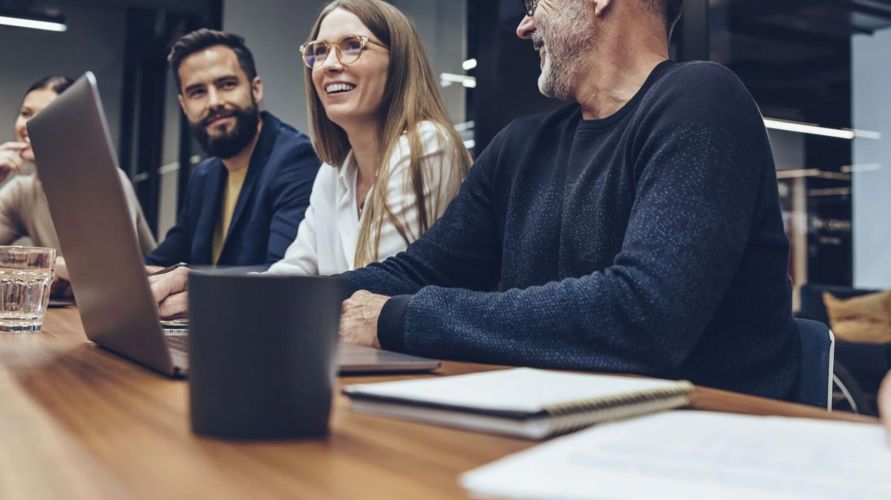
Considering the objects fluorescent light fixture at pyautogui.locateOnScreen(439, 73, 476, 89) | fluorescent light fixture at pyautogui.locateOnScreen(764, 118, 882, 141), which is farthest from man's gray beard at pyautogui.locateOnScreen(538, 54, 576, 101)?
fluorescent light fixture at pyautogui.locateOnScreen(764, 118, 882, 141)

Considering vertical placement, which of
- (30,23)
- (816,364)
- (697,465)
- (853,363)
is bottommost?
(853,363)

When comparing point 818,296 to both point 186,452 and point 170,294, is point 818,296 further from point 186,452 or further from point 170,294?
point 186,452

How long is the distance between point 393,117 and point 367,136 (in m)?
Answer: 0.10

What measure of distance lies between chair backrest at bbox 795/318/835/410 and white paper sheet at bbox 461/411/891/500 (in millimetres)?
613

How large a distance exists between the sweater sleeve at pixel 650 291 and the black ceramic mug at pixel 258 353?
0.44 metres

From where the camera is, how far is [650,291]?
2.86ft

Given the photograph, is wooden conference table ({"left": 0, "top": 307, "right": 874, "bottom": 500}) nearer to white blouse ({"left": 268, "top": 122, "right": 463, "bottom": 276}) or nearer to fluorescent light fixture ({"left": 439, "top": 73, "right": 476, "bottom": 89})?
white blouse ({"left": 268, "top": 122, "right": 463, "bottom": 276})

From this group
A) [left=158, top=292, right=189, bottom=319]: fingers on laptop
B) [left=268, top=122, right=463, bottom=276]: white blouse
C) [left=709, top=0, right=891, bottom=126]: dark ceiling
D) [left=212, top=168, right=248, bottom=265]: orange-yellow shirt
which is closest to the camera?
[left=158, top=292, right=189, bottom=319]: fingers on laptop

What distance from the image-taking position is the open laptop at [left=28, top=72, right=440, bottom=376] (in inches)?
25.1

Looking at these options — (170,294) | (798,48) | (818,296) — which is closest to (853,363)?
(818,296)

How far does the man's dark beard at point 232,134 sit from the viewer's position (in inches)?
111

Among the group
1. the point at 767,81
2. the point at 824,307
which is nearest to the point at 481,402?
the point at 824,307

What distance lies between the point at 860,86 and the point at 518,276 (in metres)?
4.63

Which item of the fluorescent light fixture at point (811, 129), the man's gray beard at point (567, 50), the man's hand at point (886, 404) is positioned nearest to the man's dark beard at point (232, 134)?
the man's gray beard at point (567, 50)
